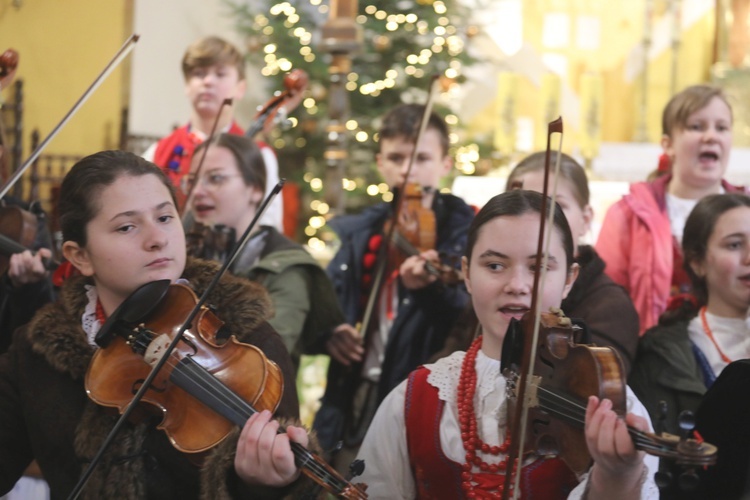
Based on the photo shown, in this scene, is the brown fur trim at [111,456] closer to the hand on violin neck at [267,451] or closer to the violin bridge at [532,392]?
the hand on violin neck at [267,451]

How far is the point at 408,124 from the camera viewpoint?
3.29 meters

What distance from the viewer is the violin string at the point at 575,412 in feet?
4.54

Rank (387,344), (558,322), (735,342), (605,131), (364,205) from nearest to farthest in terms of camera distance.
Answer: (558,322), (735,342), (387,344), (364,205), (605,131)

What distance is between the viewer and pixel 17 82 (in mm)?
5328

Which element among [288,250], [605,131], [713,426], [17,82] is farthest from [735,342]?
[605,131]

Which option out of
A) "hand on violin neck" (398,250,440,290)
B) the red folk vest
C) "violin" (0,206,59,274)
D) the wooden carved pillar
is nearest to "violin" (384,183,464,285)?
"hand on violin neck" (398,250,440,290)

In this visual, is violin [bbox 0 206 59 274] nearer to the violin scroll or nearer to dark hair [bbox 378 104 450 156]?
the violin scroll

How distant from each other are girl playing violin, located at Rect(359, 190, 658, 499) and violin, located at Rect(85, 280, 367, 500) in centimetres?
22

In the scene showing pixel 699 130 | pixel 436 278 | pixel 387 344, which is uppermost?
pixel 699 130

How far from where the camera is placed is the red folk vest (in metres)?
1.74

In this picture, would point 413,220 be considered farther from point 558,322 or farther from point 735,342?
point 558,322

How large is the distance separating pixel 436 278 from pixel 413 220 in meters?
0.29

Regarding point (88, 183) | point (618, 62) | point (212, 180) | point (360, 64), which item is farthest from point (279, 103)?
point (618, 62)

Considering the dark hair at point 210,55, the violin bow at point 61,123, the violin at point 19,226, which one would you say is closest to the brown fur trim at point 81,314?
the violin bow at point 61,123
